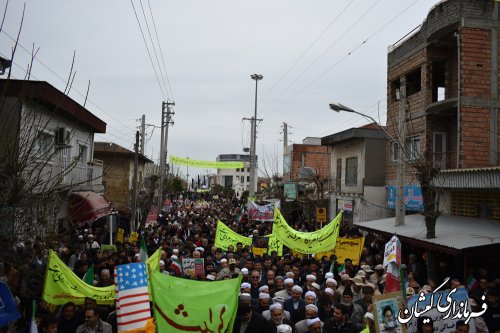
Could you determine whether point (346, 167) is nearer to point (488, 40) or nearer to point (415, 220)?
point (415, 220)

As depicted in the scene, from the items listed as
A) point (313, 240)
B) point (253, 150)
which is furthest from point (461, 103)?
point (253, 150)

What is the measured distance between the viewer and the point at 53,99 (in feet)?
48.3

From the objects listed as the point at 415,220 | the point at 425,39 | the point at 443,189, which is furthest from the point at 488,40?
the point at 415,220

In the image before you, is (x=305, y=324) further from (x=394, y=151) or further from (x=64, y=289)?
(x=394, y=151)

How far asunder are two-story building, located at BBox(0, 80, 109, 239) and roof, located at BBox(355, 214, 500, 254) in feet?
27.2

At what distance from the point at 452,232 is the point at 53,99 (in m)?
12.7

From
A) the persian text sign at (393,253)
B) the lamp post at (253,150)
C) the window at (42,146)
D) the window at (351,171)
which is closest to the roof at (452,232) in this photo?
the persian text sign at (393,253)

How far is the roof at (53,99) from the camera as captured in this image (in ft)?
43.9

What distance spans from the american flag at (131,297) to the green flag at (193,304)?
66cm

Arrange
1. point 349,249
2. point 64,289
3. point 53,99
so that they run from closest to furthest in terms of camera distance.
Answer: point 64,289 → point 349,249 → point 53,99

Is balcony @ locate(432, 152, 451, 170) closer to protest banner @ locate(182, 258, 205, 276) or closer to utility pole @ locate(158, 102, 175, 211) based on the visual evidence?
protest banner @ locate(182, 258, 205, 276)

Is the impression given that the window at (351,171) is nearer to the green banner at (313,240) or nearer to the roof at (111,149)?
the green banner at (313,240)

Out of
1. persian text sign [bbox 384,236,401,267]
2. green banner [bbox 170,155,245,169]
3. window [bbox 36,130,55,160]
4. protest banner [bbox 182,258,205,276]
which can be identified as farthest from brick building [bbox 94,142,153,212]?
persian text sign [bbox 384,236,401,267]

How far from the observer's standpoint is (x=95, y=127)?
70.6 ft
